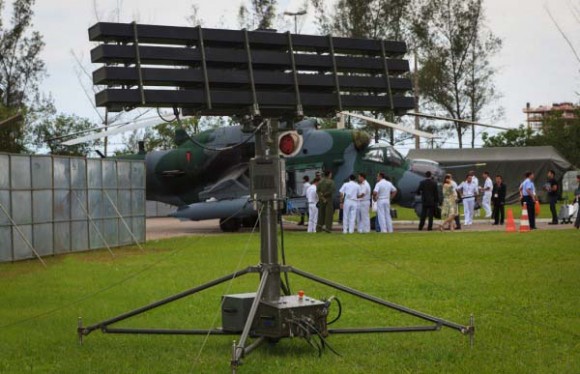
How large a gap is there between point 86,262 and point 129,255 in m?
2.16

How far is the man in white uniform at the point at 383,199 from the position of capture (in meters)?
28.0

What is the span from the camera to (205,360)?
8.70m

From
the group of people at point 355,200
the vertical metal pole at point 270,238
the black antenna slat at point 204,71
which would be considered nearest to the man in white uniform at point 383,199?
the group of people at point 355,200

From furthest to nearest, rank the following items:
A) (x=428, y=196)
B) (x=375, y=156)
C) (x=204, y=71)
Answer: (x=375, y=156), (x=428, y=196), (x=204, y=71)

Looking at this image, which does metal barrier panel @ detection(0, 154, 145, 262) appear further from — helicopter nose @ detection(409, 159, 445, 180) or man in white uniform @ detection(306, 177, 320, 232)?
helicopter nose @ detection(409, 159, 445, 180)

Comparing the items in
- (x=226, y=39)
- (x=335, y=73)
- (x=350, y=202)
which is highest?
(x=226, y=39)

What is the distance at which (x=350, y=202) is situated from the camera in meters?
28.4

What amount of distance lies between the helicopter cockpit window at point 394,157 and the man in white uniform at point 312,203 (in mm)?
2470

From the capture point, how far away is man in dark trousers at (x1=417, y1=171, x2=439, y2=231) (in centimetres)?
2822

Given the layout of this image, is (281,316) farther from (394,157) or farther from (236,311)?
(394,157)

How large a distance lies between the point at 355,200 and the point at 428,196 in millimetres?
2221

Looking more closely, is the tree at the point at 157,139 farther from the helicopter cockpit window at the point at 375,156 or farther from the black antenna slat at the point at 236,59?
the black antenna slat at the point at 236,59

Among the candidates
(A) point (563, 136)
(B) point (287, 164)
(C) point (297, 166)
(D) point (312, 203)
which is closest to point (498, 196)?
(D) point (312, 203)

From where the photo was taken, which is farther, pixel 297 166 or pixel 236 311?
pixel 297 166
